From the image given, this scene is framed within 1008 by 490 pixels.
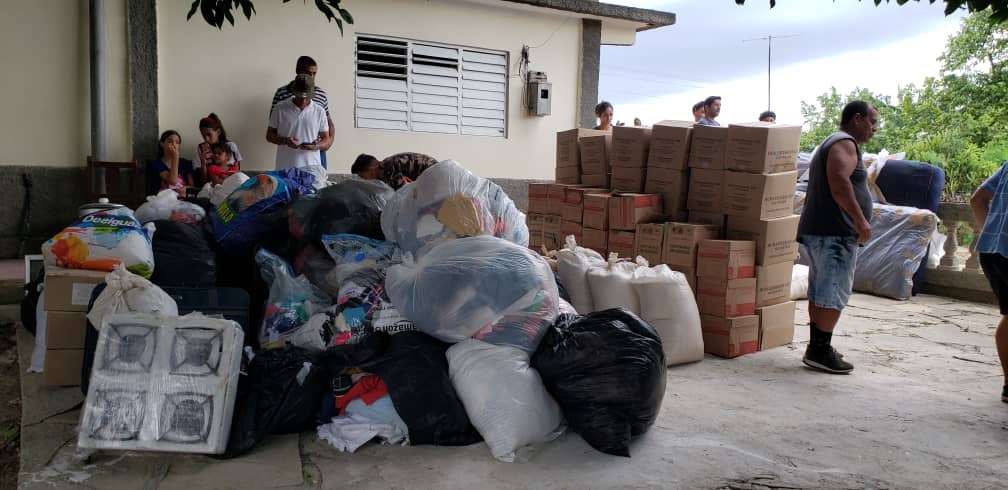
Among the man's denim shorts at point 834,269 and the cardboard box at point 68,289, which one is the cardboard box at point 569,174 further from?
the cardboard box at point 68,289

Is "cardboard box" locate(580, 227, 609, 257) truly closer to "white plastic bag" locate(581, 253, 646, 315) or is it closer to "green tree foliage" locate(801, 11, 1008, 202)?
"white plastic bag" locate(581, 253, 646, 315)

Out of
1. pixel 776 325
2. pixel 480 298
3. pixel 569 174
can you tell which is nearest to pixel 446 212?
pixel 480 298

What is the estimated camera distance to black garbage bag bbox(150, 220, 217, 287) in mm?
3496

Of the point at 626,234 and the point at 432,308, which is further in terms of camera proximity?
the point at 626,234

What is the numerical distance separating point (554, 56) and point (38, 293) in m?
6.26

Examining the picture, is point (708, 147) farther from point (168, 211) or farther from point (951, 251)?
point (951, 251)

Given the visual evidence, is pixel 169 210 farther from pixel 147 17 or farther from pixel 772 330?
pixel 772 330

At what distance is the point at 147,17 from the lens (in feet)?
21.2

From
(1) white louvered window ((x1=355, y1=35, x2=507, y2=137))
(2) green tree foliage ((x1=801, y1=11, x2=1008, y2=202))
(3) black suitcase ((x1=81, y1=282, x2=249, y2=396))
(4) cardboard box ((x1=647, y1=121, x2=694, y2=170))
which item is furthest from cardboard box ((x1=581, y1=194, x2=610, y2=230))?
(2) green tree foliage ((x1=801, y1=11, x2=1008, y2=202))

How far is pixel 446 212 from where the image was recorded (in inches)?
132

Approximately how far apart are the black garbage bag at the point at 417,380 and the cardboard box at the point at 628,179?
2.52 m

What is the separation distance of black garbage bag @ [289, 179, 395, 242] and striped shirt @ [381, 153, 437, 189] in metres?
0.47

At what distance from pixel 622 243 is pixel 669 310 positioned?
93cm

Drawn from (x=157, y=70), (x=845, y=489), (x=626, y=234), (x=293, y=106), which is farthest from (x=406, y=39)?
(x=845, y=489)
